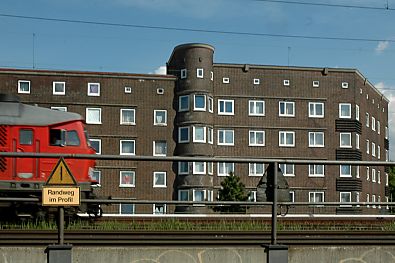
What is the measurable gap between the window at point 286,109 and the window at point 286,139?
1907 mm

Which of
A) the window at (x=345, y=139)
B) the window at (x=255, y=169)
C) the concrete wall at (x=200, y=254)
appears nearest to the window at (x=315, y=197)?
the concrete wall at (x=200, y=254)

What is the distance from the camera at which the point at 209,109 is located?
6338 cm

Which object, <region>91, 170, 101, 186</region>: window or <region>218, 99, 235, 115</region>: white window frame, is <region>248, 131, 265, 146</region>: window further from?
<region>91, 170, 101, 186</region>: window

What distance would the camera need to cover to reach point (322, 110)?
6688cm

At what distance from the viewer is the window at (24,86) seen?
197ft

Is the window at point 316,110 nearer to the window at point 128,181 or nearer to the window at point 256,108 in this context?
the window at point 256,108

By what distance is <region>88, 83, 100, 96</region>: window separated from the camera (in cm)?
6128

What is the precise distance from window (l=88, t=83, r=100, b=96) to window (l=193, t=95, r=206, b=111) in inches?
384

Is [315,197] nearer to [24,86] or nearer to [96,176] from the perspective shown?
[96,176]

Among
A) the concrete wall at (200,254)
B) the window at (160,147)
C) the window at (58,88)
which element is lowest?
the concrete wall at (200,254)

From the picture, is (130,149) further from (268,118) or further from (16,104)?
(16,104)

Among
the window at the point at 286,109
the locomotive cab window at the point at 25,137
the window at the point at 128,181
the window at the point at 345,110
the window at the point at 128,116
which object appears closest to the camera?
the window at the point at 128,181

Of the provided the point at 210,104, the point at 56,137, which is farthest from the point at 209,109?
the point at 56,137

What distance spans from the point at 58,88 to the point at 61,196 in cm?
5597
